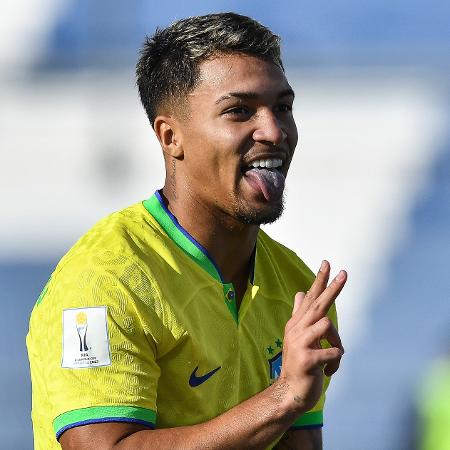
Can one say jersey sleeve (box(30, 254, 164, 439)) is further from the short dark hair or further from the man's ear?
the short dark hair

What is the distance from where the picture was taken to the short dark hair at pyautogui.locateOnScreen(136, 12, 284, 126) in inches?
110

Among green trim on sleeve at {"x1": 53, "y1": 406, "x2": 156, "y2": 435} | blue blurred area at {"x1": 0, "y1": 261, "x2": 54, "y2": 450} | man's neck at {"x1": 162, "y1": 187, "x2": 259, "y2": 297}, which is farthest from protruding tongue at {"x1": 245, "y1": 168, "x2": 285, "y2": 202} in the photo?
blue blurred area at {"x1": 0, "y1": 261, "x2": 54, "y2": 450}

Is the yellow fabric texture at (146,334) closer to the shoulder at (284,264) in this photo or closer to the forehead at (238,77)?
the shoulder at (284,264)

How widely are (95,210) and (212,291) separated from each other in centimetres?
248

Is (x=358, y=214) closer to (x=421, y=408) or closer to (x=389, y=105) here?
(x=389, y=105)

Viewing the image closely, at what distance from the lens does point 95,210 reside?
5.14m

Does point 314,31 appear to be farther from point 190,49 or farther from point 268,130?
point 268,130

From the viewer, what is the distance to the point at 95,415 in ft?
7.63

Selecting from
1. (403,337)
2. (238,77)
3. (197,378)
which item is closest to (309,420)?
(197,378)

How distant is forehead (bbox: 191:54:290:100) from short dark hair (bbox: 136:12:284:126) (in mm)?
19

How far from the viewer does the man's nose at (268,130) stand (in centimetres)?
267

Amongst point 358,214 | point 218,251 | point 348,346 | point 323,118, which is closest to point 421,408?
point 348,346

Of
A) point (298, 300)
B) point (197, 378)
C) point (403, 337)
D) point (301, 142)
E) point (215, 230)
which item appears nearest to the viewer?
point (298, 300)

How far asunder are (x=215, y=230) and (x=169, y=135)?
282 millimetres
